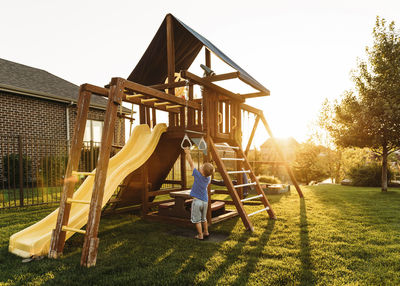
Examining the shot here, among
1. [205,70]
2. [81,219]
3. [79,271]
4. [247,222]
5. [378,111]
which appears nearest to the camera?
[79,271]

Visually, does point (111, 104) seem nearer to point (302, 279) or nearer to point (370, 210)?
point (302, 279)

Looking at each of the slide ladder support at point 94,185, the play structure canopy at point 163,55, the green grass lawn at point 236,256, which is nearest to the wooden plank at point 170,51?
the play structure canopy at point 163,55

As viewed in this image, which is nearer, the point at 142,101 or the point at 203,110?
the point at 142,101

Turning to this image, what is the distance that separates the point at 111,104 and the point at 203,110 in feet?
8.29

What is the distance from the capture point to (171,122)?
7309 millimetres

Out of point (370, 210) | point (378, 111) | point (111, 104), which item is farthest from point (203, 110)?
point (378, 111)

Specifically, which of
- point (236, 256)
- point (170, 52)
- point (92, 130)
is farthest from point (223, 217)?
point (92, 130)

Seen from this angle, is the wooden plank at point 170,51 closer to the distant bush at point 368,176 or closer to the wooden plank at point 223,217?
the wooden plank at point 223,217

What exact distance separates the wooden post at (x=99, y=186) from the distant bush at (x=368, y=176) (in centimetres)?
1698

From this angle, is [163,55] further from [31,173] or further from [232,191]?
[31,173]

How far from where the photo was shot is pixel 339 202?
29.3 ft

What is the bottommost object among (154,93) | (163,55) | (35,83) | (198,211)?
(198,211)

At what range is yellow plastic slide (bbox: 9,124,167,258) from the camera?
4.10 meters

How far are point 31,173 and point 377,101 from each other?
15.0m
